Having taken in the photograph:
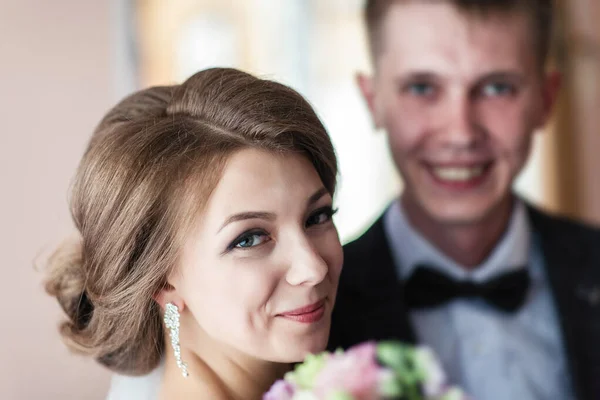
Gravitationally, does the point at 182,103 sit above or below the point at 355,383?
above

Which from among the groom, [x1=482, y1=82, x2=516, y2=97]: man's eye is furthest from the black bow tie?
[x1=482, y1=82, x2=516, y2=97]: man's eye

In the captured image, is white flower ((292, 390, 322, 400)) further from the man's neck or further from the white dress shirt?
the man's neck

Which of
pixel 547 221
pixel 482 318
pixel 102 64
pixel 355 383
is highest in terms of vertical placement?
pixel 102 64

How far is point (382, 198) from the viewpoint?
1.75 m

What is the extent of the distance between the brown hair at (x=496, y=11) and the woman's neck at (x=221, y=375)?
34.6 inches

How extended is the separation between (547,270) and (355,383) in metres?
1.01

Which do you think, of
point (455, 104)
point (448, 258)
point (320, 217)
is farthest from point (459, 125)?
point (320, 217)

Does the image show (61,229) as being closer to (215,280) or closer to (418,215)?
(215,280)

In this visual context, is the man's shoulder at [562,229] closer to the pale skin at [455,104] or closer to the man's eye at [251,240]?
the pale skin at [455,104]

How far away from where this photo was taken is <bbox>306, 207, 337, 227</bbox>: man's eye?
0.96 metres

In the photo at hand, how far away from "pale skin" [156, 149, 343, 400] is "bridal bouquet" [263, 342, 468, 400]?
6.3 inches

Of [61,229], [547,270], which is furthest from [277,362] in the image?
[547,270]

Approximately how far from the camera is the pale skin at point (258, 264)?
88 cm

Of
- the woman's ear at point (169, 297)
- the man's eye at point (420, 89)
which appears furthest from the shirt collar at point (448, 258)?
the woman's ear at point (169, 297)
